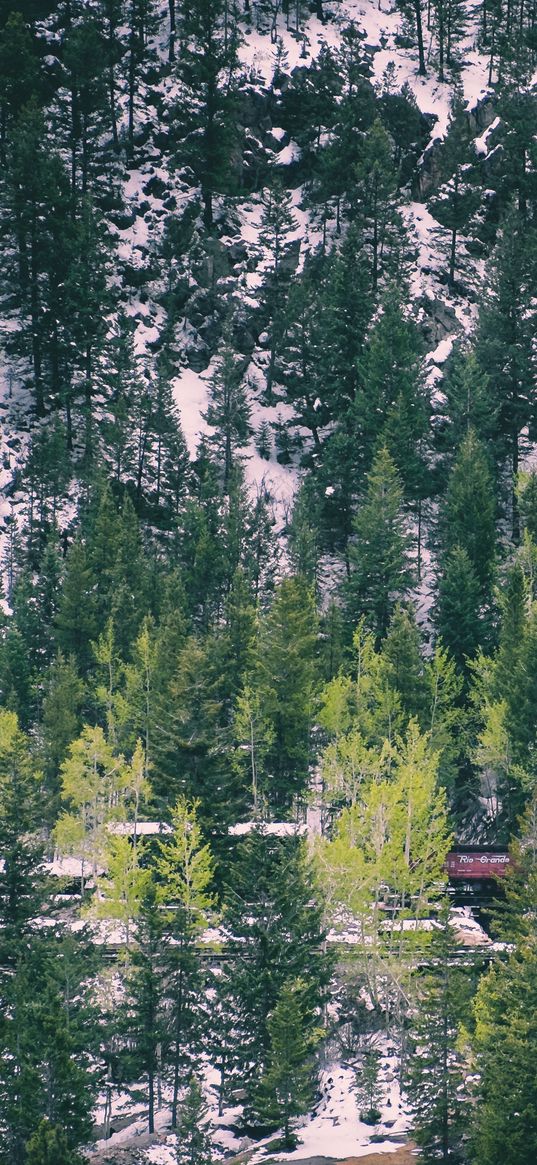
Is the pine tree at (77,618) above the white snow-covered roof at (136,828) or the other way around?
above

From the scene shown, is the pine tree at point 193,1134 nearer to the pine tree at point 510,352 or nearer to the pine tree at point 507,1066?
the pine tree at point 507,1066

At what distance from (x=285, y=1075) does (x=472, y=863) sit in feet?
53.7

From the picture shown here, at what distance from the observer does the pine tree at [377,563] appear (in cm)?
7119

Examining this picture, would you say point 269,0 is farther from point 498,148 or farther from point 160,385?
point 160,385

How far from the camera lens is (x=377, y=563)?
71.4 meters

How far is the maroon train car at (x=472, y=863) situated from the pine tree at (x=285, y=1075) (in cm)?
1469

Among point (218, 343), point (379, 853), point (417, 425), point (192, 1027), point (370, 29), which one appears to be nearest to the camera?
point (192, 1027)

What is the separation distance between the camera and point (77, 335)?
9212cm

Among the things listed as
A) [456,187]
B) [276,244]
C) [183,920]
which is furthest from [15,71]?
[183,920]

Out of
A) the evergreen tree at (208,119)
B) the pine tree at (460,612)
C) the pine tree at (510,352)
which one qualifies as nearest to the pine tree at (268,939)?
the pine tree at (460,612)

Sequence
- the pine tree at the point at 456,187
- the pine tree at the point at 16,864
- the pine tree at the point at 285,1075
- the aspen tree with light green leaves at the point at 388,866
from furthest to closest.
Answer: the pine tree at the point at 456,187 < the aspen tree with light green leaves at the point at 388,866 < the pine tree at the point at 16,864 < the pine tree at the point at 285,1075

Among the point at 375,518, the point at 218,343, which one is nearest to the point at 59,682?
the point at 375,518

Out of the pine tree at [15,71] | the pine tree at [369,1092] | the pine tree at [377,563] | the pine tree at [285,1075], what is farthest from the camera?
the pine tree at [15,71]

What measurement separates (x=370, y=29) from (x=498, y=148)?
91.9 ft
